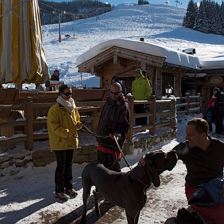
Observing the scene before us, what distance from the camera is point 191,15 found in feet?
281

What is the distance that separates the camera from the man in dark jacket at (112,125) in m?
5.80

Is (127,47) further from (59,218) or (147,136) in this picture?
(59,218)

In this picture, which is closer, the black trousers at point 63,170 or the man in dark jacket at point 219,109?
the black trousers at point 63,170

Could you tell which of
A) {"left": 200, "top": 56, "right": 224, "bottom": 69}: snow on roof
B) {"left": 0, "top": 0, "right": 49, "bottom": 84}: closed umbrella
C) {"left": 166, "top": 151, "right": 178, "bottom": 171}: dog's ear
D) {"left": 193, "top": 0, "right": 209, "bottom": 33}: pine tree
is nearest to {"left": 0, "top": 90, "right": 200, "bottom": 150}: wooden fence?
{"left": 0, "top": 0, "right": 49, "bottom": 84}: closed umbrella

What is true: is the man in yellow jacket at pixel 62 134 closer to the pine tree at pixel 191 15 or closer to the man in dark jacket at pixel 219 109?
the man in dark jacket at pixel 219 109

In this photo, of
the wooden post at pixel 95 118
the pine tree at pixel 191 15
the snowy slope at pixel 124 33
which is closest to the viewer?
the wooden post at pixel 95 118

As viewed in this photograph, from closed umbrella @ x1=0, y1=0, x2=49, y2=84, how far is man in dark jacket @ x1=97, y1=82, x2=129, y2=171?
8.67 ft

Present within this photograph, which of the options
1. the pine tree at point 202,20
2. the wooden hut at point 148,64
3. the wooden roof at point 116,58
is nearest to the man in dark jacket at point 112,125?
the wooden hut at point 148,64

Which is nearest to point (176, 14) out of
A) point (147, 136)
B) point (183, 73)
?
point (183, 73)

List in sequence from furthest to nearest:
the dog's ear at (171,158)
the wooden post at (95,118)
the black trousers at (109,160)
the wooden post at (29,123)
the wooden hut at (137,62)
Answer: the wooden hut at (137,62), the wooden post at (95,118), the wooden post at (29,123), the black trousers at (109,160), the dog's ear at (171,158)

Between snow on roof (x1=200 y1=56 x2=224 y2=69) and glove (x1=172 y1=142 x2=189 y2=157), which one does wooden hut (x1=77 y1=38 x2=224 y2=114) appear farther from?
glove (x1=172 y1=142 x2=189 y2=157)

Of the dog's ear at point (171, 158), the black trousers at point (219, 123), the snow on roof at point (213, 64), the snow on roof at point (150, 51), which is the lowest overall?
the black trousers at point (219, 123)

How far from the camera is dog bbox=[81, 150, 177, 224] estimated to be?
424 cm

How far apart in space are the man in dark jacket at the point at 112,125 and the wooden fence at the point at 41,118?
1.70 m
